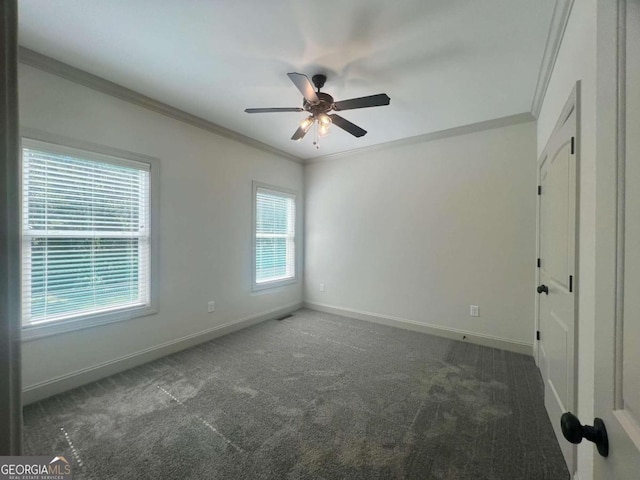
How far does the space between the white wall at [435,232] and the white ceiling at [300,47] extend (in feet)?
2.30

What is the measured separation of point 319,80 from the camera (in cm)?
229

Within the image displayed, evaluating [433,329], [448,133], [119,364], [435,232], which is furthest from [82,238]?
[448,133]

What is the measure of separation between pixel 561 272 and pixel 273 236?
3474 mm

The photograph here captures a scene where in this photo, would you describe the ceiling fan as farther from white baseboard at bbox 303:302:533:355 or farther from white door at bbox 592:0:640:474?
white baseboard at bbox 303:302:533:355

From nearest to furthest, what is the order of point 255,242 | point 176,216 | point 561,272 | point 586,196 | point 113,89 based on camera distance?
point 586,196
point 561,272
point 113,89
point 176,216
point 255,242

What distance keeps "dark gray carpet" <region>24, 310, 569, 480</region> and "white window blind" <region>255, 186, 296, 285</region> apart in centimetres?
145

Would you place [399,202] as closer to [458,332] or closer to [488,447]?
[458,332]

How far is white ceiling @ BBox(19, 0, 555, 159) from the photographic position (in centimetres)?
164

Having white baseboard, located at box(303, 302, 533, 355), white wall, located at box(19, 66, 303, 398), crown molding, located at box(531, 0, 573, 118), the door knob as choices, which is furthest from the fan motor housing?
white baseboard, located at box(303, 302, 533, 355)

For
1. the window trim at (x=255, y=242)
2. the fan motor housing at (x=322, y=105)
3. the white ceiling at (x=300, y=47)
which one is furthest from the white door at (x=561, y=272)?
the window trim at (x=255, y=242)

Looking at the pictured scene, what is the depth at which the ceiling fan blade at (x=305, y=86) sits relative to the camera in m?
1.84

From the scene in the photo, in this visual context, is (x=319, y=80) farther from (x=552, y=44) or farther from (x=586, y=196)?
(x=586, y=196)

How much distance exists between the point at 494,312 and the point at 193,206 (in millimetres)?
3804

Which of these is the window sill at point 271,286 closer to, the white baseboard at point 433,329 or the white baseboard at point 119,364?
the white baseboard at point 119,364
